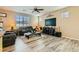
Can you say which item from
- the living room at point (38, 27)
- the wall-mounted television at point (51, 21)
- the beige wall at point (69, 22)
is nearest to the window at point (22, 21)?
the living room at point (38, 27)

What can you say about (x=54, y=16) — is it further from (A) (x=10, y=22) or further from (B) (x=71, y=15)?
(A) (x=10, y=22)

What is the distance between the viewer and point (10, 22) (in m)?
6.27

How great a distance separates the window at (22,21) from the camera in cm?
602

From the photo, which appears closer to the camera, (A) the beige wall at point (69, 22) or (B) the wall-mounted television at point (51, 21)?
(A) the beige wall at point (69, 22)

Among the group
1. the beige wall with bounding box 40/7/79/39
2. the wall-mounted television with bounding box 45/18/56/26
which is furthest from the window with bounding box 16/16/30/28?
the wall-mounted television with bounding box 45/18/56/26

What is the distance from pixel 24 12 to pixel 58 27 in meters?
3.51

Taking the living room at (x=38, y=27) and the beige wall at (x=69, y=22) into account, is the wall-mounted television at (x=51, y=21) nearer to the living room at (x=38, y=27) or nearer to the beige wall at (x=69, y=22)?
the living room at (x=38, y=27)

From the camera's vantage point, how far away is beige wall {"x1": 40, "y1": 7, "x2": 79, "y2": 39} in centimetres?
679

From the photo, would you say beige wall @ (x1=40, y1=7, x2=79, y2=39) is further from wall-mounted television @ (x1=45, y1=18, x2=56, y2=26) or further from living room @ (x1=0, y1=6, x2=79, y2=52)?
wall-mounted television @ (x1=45, y1=18, x2=56, y2=26)

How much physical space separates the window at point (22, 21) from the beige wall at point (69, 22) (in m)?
1.44

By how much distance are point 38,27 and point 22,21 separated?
1.37 meters
